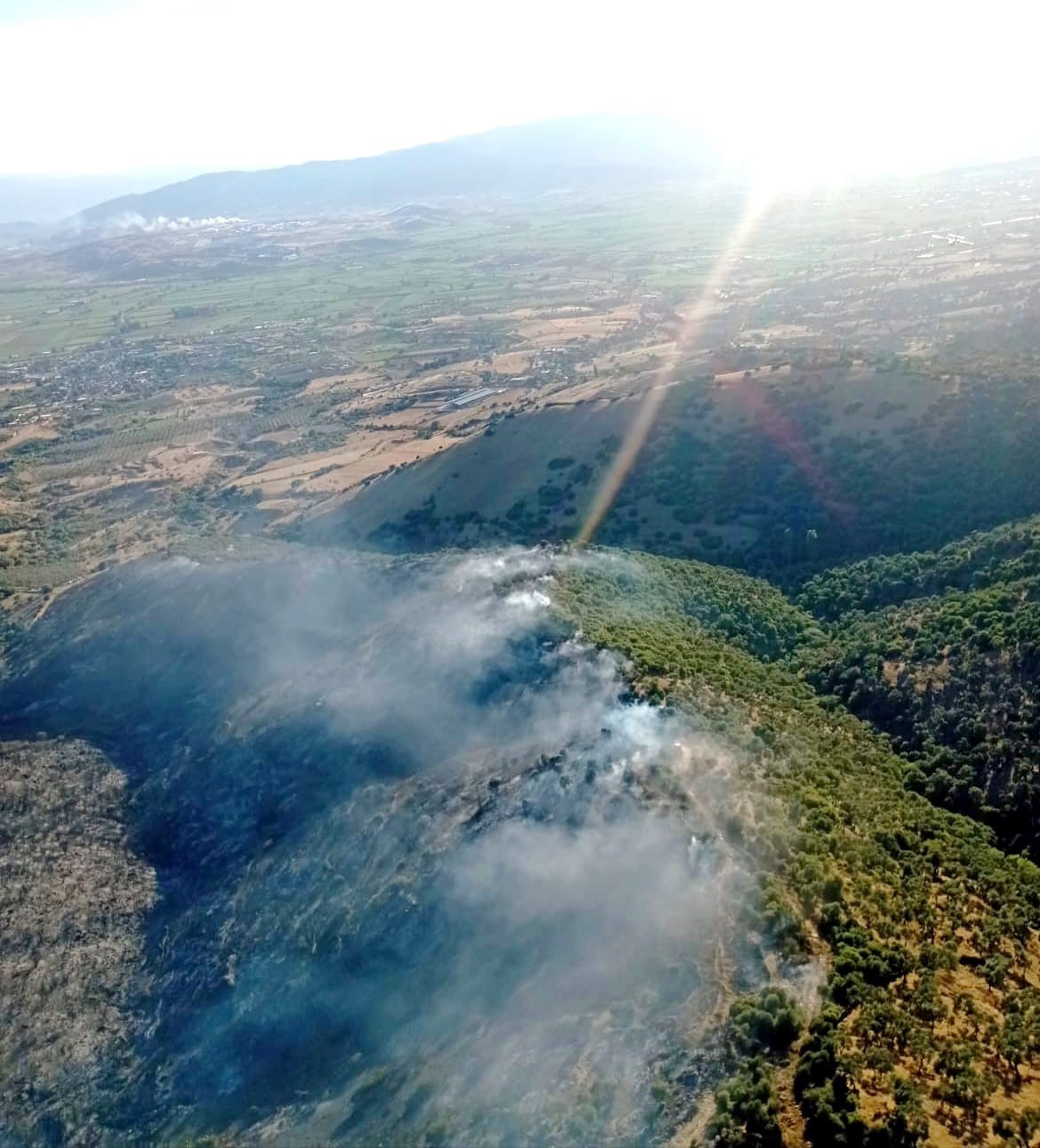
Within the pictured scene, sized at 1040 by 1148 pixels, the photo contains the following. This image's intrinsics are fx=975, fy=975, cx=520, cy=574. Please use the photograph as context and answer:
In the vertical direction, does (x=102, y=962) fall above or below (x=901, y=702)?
below

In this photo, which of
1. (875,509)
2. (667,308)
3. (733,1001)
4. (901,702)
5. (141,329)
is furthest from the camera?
(141,329)

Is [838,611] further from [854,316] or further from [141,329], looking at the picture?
[141,329]

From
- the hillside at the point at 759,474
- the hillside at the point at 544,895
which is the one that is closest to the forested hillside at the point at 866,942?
the hillside at the point at 544,895

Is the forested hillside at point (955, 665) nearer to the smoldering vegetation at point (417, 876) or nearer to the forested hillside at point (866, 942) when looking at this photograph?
the forested hillside at point (866, 942)

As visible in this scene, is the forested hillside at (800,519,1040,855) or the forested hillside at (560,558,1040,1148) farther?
the forested hillside at (800,519,1040,855)

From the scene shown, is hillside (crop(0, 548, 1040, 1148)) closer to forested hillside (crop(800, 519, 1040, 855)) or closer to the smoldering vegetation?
the smoldering vegetation

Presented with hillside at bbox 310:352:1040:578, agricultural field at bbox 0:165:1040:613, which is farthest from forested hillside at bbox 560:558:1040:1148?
agricultural field at bbox 0:165:1040:613

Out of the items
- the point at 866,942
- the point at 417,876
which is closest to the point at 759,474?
the point at 417,876

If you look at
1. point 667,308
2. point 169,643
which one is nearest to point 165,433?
point 169,643
